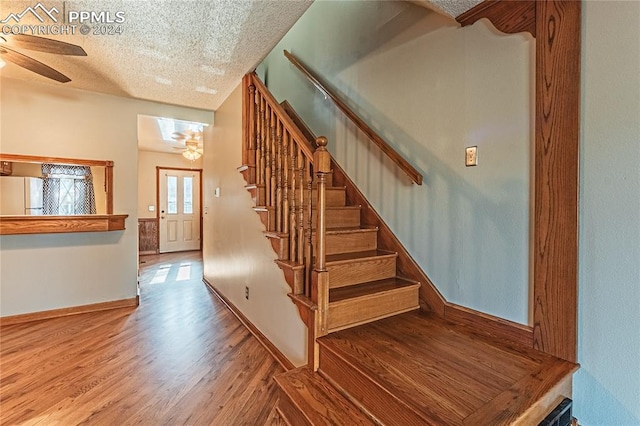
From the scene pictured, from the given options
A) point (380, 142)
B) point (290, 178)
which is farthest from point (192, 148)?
point (380, 142)

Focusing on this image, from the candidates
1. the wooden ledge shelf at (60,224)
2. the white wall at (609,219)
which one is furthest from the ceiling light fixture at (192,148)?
the white wall at (609,219)

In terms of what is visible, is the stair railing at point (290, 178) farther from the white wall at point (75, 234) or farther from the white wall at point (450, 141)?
the white wall at point (75, 234)

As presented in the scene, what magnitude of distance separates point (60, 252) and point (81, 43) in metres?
2.15

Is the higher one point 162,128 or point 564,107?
point 162,128

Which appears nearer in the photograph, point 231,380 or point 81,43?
point 231,380

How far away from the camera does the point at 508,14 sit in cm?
156

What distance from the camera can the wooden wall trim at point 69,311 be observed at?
292 centimetres

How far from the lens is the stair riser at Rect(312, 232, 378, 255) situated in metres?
2.29

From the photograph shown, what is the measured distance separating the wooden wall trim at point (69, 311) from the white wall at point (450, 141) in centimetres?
297

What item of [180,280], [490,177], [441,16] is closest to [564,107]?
[490,177]

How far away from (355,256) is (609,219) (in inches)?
54.4

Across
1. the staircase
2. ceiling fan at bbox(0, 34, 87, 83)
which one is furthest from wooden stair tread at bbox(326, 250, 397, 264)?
ceiling fan at bbox(0, 34, 87, 83)

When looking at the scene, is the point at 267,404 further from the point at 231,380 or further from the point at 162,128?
the point at 162,128

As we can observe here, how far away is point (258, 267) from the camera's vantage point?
2578mm
